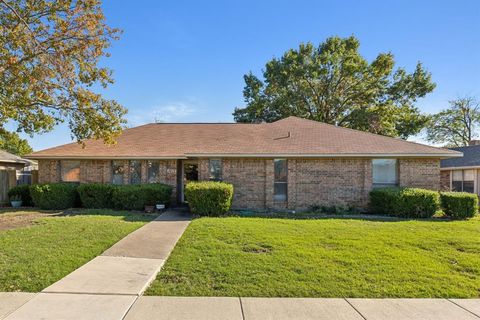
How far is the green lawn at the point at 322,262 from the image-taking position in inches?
196

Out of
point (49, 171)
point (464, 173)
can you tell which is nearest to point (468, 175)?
point (464, 173)

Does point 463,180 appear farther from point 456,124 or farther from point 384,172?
point 456,124

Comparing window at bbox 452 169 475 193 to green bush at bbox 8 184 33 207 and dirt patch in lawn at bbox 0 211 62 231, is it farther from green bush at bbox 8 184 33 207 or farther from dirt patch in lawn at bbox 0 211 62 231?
green bush at bbox 8 184 33 207

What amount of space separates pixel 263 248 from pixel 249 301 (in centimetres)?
262

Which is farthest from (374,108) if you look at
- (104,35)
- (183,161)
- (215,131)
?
(104,35)

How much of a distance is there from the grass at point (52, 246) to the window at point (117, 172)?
13.3 feet

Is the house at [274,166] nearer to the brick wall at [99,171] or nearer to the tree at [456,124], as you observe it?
the brick wall at [99,171]

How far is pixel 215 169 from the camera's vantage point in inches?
554

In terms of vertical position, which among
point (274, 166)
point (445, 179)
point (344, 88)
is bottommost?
point (445, 179)

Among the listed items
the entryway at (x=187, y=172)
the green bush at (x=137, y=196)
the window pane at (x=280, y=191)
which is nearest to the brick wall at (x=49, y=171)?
the green bush at (x=137, y=196)

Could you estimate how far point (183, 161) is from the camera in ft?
51.0

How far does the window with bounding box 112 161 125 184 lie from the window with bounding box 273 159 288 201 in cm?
739

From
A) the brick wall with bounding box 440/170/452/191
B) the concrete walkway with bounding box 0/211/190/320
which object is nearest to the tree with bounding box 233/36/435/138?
the brick wall with bounding box 440/170/452/191

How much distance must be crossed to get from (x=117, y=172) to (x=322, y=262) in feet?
39.0
